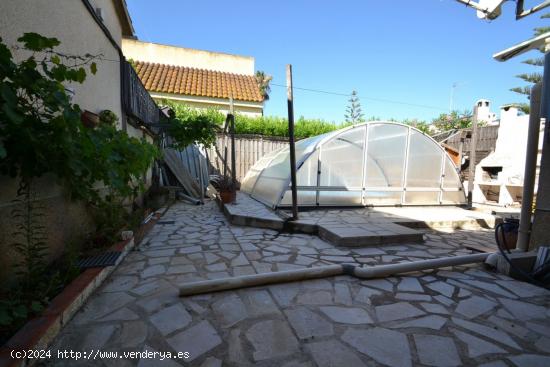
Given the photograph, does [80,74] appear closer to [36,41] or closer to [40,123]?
[36,41]

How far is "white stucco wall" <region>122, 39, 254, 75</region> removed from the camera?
42.8 ft

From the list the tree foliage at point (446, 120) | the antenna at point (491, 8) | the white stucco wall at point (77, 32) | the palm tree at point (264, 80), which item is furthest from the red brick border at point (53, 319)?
the tree foliage at point (446, 120)

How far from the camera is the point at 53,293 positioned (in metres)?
2.08

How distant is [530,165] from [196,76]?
1265cm

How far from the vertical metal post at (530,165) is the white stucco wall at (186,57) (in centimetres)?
1336

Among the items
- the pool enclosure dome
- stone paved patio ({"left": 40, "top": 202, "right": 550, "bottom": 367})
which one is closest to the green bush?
the pool enclosure dome

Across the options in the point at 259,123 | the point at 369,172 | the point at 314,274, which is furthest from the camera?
the point at 259,123

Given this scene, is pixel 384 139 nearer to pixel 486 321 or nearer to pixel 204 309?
pixel 486 321

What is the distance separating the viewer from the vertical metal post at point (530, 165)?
3.27 metres

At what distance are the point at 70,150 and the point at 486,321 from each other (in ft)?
11.2

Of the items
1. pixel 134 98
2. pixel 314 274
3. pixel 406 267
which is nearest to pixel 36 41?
pixel 314 274

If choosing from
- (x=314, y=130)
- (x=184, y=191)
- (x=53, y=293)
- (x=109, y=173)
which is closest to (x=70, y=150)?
(x=109, y=173)

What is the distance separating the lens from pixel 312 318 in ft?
6.84

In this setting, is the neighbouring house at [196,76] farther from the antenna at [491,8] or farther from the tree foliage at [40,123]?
the tree foliage at [40,123]
